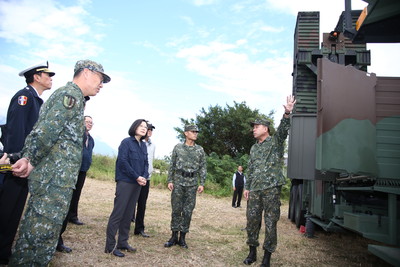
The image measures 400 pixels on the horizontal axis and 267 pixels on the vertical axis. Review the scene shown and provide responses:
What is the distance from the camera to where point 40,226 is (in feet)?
7.01

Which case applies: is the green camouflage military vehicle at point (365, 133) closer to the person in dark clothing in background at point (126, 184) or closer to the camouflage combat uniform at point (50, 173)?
the person in dark clothing in background at point (126, 184)

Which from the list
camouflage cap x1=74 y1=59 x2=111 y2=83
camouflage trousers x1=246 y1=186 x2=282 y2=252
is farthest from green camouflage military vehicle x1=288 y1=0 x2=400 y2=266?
camouflage cap x1=74 y1=59 x2=111 y2=83

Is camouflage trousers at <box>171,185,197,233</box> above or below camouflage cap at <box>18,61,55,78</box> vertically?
below

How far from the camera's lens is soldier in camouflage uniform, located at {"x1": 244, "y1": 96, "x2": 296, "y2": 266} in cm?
409

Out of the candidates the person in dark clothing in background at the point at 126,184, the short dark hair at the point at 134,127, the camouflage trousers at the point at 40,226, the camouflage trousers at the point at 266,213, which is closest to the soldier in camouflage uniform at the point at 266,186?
→ the camouflage trousers at the point at 266,213

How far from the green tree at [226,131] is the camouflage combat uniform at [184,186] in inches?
596

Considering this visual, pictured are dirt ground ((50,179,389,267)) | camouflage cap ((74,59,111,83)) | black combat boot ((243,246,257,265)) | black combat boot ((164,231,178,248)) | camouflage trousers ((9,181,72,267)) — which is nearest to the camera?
camouflage trousers ((9,181,72,267))

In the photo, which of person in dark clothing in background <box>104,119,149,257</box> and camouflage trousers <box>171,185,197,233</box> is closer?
person in dark clothing in background <box>104,119,149,257</box>

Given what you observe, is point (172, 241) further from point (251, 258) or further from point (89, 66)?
point (89, 66)

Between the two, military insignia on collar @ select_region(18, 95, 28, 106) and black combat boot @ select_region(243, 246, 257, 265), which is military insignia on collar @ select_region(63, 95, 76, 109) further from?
black combat boot @ select_region(243, 246, 257, 265)

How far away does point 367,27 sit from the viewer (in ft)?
10.7

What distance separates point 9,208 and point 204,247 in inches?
112

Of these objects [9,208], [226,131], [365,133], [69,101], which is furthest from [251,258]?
[226,131]

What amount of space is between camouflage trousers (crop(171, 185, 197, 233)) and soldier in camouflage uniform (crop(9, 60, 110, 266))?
2.70m
